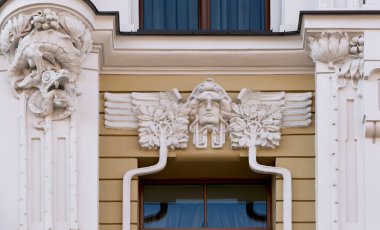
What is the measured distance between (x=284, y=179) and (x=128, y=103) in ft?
6.08

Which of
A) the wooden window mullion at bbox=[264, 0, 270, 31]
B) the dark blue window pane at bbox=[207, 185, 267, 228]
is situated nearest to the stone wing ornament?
the dark blue window pane at bbox=[207, 185, 267, 228]

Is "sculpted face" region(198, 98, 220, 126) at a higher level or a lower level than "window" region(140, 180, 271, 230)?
higher

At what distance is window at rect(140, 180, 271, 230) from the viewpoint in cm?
2106

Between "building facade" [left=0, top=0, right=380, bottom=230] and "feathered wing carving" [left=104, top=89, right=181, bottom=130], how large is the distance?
2 cm

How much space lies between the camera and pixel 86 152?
20203 millimetres

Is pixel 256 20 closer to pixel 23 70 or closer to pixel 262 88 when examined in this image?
pixel 262 88

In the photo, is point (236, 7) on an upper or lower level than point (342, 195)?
upper

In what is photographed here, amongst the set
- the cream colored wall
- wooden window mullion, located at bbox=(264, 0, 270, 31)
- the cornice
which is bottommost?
the cream colored wall

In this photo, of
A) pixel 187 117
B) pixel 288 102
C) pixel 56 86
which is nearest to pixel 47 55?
pixel 56 86

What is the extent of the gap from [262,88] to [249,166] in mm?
862

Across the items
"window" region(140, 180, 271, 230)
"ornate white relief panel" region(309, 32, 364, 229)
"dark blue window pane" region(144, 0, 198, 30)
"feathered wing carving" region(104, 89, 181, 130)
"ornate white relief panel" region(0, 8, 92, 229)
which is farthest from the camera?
"dark blue window pane" region(144, 0, 198, 30)

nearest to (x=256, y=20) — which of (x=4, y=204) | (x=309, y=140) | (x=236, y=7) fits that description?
(x=236, y=7)

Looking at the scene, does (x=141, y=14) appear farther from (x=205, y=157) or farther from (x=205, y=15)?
(x=205, y=157)

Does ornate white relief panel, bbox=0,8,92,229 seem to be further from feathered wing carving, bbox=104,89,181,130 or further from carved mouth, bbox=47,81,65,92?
feathered wing carving, bbox=104,89,181,130
